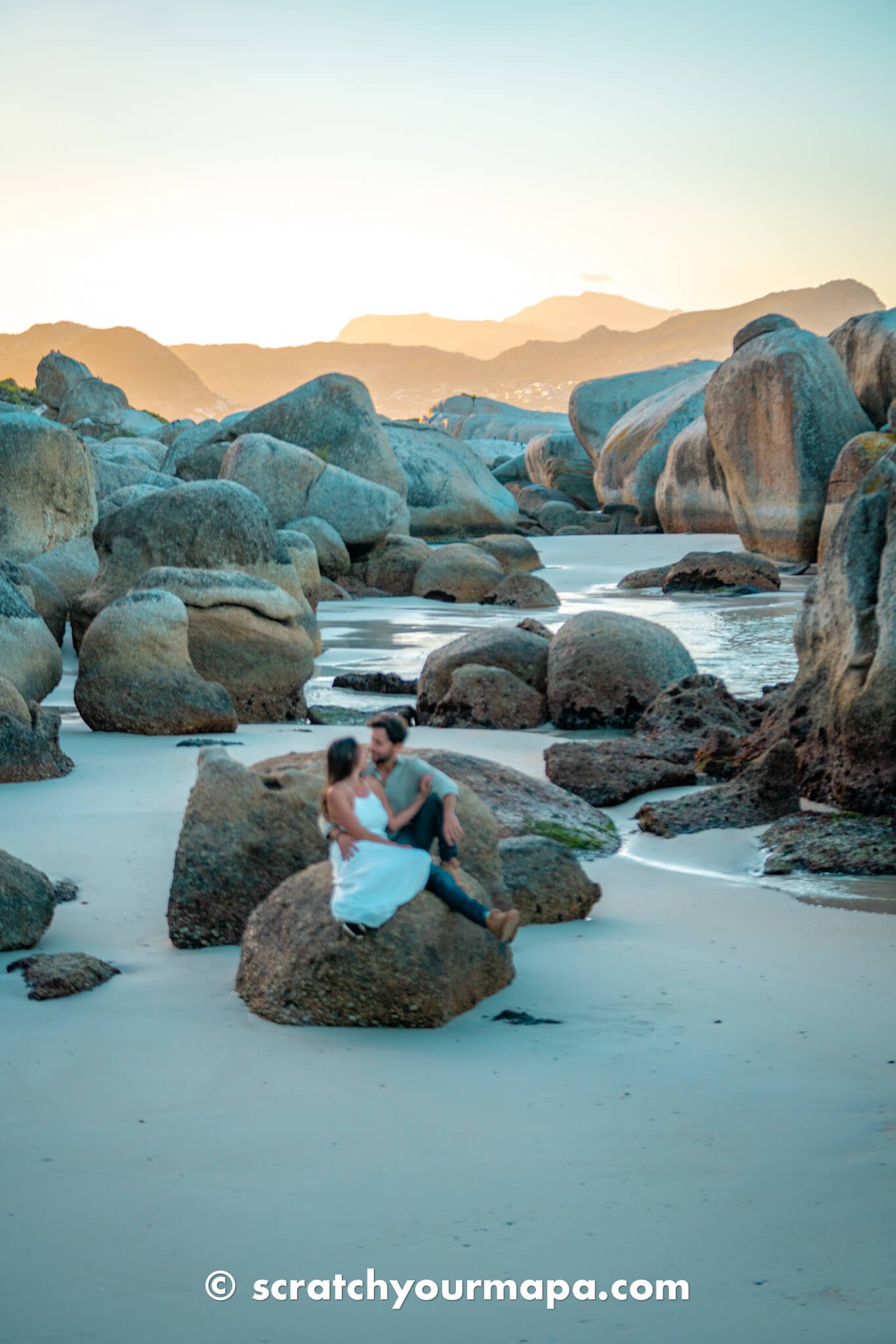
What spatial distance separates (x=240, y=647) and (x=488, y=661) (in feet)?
6.11

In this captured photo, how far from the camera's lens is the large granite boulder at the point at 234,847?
5027mm

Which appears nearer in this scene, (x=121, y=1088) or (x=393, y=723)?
(x=121, y=1088)

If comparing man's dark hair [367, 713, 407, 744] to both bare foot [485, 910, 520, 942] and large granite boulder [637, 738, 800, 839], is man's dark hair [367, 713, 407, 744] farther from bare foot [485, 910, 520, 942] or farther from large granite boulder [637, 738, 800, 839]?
large granite boulder [637, 738, 800, 839]

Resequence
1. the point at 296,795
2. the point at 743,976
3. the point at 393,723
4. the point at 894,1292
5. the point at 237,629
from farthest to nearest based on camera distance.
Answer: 1. the point at 237,629
2. the point at 296,795
3. the point at 743,976
4. the point at 393,723
5. the point at 894,1292

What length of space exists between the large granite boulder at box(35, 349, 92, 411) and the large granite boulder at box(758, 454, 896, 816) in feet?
147

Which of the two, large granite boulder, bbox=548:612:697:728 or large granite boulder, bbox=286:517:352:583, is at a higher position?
large granite boulder, bbox=286:517:352:583

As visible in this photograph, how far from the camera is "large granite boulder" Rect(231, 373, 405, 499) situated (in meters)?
23.5

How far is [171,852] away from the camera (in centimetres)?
616

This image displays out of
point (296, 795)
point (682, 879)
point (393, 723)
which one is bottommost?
point (682, 879)

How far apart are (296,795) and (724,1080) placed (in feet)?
6.94

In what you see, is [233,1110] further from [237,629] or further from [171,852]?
[237,629]

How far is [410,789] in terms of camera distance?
4379mm

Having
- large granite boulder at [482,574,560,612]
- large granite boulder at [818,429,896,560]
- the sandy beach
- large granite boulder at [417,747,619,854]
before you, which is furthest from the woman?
large granite boulder at [818,429,896,560]

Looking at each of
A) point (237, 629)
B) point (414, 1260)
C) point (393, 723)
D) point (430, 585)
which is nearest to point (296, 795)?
point (393, 723)
